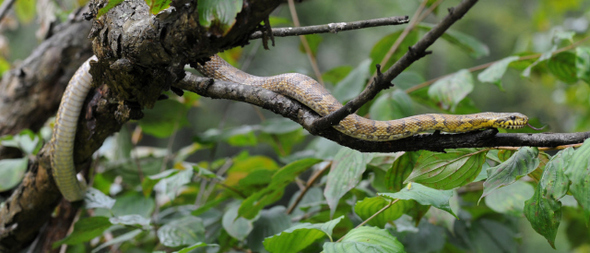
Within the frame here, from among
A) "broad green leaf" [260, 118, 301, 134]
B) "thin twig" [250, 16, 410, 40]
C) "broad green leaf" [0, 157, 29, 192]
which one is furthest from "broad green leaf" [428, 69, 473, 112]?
"broad green leaf" [0, 157, 29, 192]

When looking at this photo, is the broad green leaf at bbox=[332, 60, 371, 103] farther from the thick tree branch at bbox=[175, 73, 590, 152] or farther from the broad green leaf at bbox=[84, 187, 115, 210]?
the broad green leaf at bbox=[84, 187, 115, 210]

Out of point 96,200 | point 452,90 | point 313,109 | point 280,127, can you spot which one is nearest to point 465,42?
point 452,90

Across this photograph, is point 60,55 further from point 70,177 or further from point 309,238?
point 309,238

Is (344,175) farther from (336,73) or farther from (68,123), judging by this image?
(336,73)

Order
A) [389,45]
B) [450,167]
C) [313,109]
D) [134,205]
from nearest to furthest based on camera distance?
[450,167] < [313,109] < [134,205] < [389,45]

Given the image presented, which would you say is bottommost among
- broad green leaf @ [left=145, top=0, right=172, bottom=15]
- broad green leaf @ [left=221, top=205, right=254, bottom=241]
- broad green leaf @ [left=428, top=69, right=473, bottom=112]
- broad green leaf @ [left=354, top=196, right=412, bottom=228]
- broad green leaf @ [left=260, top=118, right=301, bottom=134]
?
broad green leaf @ [left=221, top=205, right=254, bottom=241]

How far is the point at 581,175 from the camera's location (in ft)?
3.49

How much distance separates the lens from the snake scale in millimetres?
1620

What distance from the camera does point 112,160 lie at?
3355 millimetres

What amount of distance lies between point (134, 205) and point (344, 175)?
4.78 feet

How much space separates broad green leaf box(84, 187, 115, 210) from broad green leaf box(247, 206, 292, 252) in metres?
0.82

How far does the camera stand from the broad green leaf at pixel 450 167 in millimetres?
1443

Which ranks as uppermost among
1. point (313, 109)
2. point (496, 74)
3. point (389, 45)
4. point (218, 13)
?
point (218, 13)

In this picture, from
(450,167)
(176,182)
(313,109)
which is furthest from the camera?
(176,182)
